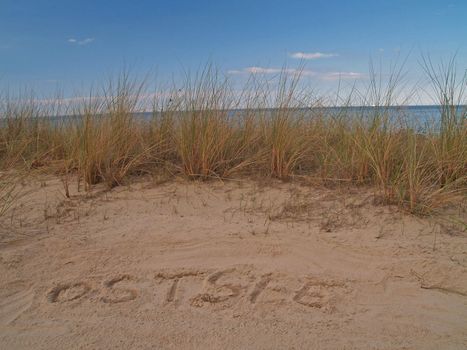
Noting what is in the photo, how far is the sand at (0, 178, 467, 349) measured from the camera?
1.74 m

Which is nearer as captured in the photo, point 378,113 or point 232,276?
point 232,276

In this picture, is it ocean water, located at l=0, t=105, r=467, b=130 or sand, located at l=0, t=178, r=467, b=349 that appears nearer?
sand, located at l=0, t=178, r=467, b=349

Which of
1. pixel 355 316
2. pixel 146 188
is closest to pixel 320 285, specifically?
pixel 355 316

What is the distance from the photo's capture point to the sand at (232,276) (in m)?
1.74

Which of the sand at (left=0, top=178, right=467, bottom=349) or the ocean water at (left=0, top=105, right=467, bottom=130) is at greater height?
the ocean water at (left=0, top=105, right=467, bottom=130)

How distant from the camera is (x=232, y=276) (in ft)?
7.18

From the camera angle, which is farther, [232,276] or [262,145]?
[262,145]

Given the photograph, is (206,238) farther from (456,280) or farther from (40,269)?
(456,280)

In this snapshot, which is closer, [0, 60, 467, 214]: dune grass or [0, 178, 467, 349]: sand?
[0, 178, 467, 349]: sand

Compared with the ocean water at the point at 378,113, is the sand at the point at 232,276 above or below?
below

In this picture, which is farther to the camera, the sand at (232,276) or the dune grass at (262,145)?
the dune grass at (262,145)

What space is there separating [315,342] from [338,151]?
8.07ft

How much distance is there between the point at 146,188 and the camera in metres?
3.54

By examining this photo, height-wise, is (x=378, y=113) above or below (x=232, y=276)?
above
